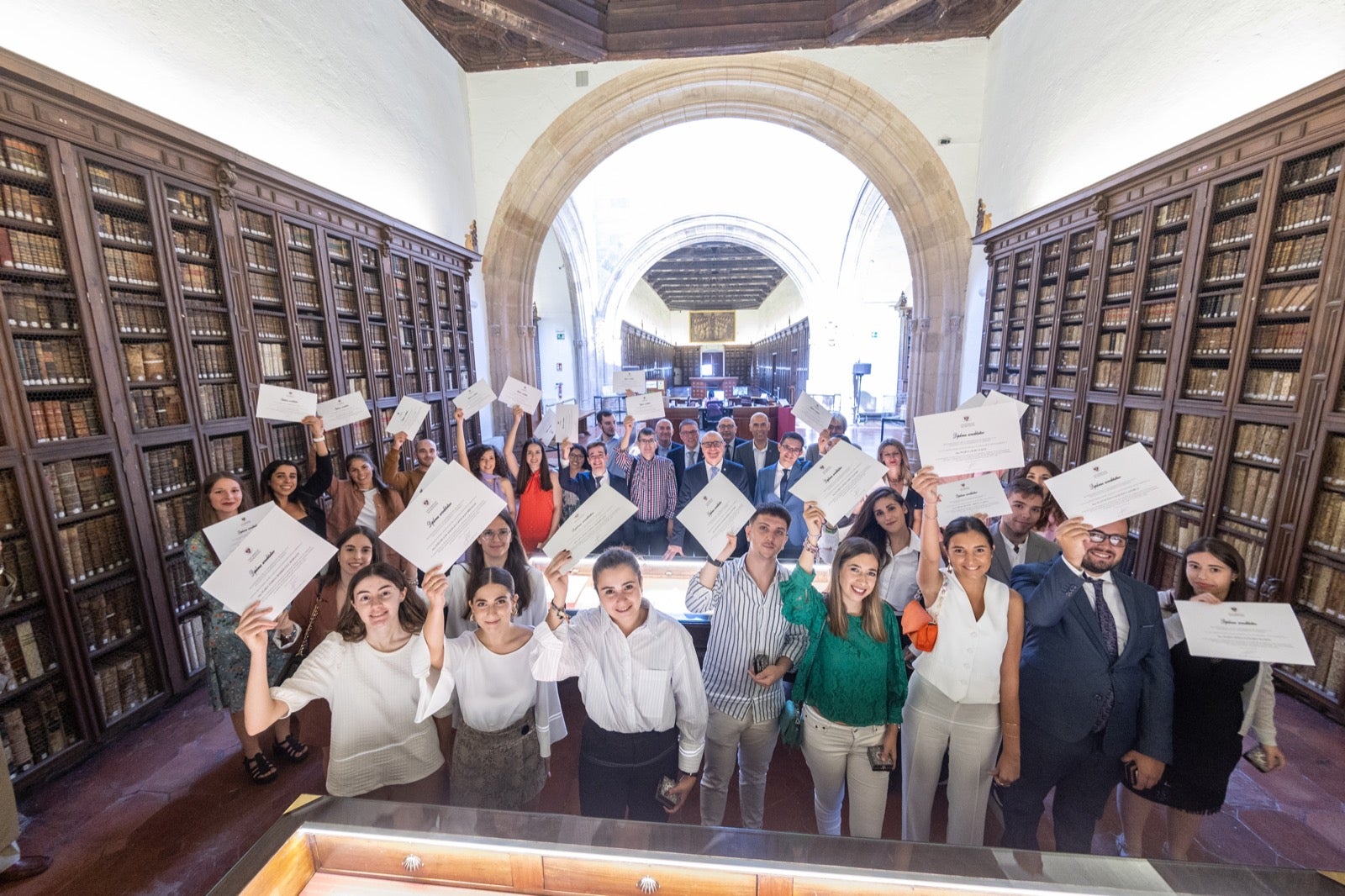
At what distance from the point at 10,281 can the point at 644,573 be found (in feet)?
11.7

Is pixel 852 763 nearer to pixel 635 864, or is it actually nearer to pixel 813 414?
pixel 635 864

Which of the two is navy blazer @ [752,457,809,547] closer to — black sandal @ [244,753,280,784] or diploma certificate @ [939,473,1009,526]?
diploma certificate @ [939,473,1009,526]

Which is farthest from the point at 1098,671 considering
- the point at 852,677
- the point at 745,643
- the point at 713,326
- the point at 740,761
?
the point at 713,326

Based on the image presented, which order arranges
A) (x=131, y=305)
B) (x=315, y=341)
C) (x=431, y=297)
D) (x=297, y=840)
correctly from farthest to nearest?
(x=431, y=297) → (x=315, y=341) → (x=131, y=305) → (x=297, y=840)

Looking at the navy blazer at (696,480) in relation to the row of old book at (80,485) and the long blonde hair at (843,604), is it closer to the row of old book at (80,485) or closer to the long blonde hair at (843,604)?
Result: the long blonde hair at (843,604)

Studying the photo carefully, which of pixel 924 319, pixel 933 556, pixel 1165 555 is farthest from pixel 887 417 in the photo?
pixel 933 556

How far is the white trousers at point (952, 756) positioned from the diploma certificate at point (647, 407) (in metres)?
3.08

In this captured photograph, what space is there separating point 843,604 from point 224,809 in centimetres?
294

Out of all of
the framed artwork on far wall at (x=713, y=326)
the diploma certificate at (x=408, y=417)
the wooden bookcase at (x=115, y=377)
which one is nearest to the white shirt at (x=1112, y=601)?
the diploma certificate at (x=408, y=417)

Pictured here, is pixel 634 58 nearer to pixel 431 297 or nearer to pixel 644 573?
pixel 431 297

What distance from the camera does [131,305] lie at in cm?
308

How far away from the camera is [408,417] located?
3859 mm

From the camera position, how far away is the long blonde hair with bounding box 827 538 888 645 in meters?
1.83

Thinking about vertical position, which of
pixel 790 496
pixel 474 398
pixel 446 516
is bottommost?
pixel 790 496
